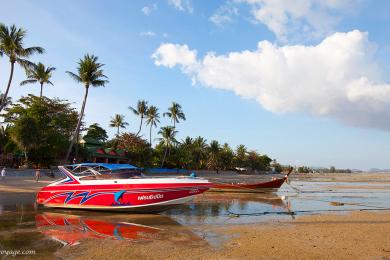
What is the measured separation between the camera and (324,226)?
1131 cm

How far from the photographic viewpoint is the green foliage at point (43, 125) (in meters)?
32.8

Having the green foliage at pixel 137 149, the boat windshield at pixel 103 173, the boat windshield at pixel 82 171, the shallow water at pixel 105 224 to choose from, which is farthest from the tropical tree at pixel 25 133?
the boat windshield at pixel 103 173

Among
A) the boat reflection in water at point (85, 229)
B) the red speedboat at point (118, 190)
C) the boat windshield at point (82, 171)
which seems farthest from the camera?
the boat windshield at point (82, 171)

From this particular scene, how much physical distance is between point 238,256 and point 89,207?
26.3ft

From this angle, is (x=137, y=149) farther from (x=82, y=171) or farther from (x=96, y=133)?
(x=82, y=171)

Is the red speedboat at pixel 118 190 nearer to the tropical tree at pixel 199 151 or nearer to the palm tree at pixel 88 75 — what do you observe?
the palm tree at pixel 88 75

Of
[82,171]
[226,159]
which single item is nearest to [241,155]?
[226,159]

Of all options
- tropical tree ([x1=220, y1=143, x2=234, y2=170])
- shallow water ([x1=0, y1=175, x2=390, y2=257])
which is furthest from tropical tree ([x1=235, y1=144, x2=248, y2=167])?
shallow water ([x1=0, y1=175, x2=390, y2=257])

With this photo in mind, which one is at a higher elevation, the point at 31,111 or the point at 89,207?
the point at 31,111

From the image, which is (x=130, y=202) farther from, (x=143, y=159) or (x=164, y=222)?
(x=143, y=159)

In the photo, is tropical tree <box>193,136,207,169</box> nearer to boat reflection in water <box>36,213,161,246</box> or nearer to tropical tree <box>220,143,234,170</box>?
tropical tree <box>220,143,234,170</box>

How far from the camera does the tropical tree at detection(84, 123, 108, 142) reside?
209ft

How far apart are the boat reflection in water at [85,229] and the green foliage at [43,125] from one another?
75.9ft

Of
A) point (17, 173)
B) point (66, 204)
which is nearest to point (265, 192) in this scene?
point (66, 204)
